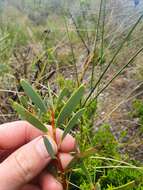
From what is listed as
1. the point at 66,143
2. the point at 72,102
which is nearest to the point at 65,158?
the point at 66,143

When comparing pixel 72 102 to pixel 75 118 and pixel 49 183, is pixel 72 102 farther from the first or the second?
pixel 49 183

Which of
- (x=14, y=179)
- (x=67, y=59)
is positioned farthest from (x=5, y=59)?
(x=14, y=179)

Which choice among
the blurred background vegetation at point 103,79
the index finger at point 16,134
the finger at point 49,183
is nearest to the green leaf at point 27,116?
the finger at point 49,183

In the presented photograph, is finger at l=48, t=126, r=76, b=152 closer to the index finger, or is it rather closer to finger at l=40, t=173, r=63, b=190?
finger at l=40, t=173, r=63, b=190

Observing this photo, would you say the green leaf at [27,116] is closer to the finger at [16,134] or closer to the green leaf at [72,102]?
the green leaf at [72,102]

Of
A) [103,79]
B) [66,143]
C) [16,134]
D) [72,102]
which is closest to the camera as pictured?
[72,102]
